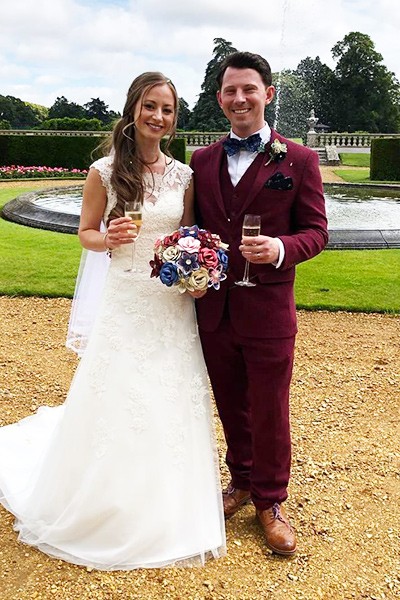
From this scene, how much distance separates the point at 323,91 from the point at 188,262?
198ft

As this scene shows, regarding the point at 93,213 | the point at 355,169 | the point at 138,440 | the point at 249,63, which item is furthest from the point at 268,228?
the point at 355,169

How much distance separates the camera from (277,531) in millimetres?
3164

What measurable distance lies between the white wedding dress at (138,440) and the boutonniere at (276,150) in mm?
479

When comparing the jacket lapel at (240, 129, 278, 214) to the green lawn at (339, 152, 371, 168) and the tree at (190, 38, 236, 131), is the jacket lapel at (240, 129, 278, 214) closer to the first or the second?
the green lawn at (339, 152, 371, 168)

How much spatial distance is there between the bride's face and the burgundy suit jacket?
0.96ft

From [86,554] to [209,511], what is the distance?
2.13 ft

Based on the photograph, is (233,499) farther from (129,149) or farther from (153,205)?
(129,149)

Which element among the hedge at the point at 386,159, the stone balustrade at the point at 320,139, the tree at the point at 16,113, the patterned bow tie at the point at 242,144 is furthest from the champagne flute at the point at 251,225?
the tree at the point at 16,113

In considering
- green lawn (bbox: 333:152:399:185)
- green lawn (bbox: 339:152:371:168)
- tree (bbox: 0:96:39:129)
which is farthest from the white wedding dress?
tree (bbox: 0:96:39:129)

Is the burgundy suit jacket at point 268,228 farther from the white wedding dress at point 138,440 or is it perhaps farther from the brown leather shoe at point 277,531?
the brown leather shoe at point 277,531

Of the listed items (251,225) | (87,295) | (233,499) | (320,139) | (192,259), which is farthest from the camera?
(320,139)

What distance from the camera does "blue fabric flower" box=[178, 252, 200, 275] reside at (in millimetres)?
2777

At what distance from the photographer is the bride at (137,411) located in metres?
3.02

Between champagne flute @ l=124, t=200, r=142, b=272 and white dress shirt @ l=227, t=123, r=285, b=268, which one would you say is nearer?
champagne flute @ l=124, t=200, r=142, b=272
